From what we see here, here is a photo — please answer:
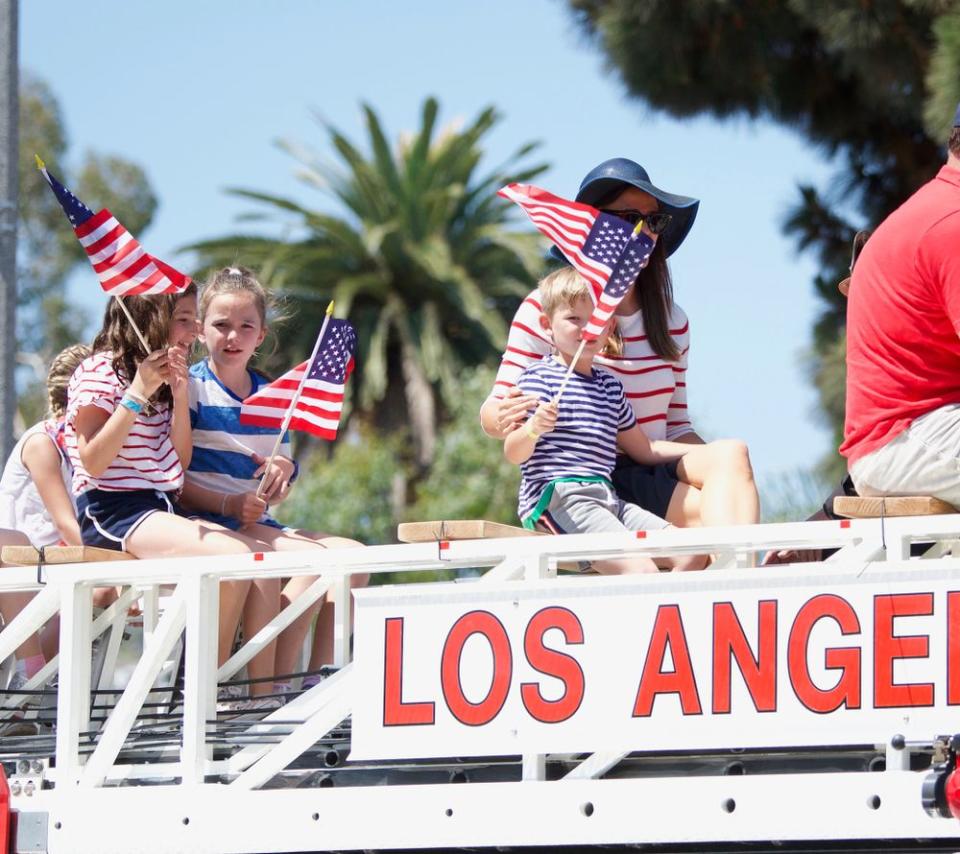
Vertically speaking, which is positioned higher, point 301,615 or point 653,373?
point 653,373

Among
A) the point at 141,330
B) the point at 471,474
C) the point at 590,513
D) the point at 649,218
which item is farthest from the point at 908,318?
the point at 471,474

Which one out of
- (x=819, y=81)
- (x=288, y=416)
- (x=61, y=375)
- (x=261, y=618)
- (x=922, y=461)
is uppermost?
(x=819, y=81)

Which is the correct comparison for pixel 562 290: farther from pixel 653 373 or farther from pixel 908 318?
pixel 908 318

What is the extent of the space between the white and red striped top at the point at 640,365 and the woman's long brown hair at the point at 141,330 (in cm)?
119

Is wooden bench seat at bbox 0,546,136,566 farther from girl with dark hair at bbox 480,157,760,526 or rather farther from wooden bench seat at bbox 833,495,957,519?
Answer: wooden bench seat at bbox 833,495,957,519

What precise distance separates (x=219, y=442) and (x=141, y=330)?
53 centimetres

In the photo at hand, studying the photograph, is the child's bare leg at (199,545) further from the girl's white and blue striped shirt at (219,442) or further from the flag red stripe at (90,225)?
the flag red stripe at (90,225)

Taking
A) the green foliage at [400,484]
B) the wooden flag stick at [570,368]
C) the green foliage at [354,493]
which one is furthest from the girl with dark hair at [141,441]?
the green foliage at [354,493]

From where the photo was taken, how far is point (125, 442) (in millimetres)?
6043

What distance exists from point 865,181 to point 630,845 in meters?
13.8

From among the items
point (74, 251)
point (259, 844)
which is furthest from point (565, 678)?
point (74, 251)

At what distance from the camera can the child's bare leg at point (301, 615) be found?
6312mm

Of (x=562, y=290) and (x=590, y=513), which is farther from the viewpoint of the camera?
(x=562, y=290)

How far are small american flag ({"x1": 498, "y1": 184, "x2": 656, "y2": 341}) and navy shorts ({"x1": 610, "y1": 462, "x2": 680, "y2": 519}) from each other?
65 cm
